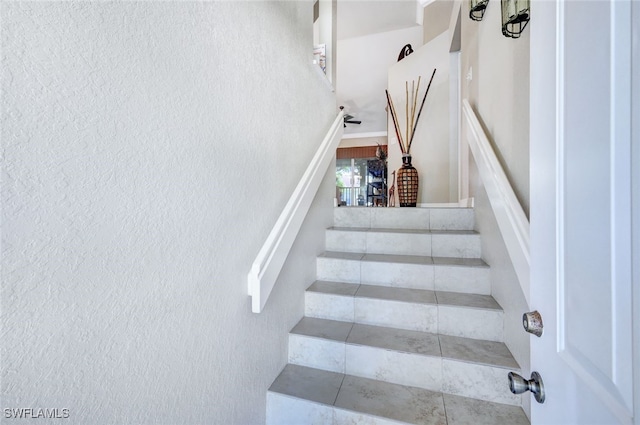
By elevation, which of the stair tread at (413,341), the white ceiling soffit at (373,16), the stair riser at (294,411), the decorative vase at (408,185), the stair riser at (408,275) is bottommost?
the stair riser at (294,411)

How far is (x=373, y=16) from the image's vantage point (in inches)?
195

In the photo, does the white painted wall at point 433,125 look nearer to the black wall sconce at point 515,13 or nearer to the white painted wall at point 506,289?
the white painted wall at point 506,289

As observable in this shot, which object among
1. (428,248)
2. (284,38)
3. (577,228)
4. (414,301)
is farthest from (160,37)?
(428,248)

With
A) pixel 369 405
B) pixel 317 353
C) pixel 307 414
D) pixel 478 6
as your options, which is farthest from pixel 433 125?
pixel 307 414

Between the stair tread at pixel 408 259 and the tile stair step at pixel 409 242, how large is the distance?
5 cm

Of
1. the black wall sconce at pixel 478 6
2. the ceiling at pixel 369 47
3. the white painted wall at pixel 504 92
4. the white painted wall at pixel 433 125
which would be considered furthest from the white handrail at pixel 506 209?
the ceiling at pixel 369 47

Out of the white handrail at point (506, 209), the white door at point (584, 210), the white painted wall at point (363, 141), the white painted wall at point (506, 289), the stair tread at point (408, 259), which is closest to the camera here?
the white door at point (584, 210)

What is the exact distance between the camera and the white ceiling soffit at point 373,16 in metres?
4.65

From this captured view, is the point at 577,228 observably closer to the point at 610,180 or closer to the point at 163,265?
the point at 610,180

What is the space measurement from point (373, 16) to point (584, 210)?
5.79m

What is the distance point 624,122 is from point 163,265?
919 mm

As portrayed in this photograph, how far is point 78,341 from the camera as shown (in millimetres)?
528

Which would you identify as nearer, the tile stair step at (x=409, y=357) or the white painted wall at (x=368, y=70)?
the tile stair step at (x=409, y=357)

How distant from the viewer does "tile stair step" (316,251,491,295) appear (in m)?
1.62
